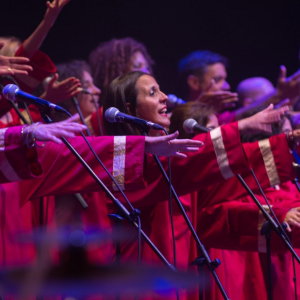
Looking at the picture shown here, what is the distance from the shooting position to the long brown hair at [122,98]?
247 centimetres

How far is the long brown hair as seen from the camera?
2473mm

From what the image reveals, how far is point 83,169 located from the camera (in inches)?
79.4

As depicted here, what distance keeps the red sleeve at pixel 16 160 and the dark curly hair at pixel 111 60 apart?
2.14 metres

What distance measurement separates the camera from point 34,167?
166cm

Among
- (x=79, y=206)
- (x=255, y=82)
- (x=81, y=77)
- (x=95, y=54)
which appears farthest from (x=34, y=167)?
(x=255, y=82)

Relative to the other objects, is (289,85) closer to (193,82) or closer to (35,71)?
(193,82)

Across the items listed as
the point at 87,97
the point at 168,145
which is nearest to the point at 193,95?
the point at 87,97

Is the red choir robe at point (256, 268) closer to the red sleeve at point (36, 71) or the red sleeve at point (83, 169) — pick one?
the red sleeve at point (83, 169)

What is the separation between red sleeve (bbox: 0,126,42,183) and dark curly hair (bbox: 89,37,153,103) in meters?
2.14

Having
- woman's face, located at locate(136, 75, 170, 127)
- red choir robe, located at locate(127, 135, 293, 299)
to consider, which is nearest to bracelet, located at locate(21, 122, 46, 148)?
red choir robe, located at locate(127, 135, 293, 299)

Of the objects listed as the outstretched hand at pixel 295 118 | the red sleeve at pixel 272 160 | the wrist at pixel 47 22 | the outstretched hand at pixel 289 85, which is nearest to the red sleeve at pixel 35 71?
the wrist at pixel 47 22

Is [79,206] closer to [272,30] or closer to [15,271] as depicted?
[15,271]

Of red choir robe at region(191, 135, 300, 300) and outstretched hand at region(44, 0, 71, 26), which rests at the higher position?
outstretched hand at region(44, 0, 71, 26)

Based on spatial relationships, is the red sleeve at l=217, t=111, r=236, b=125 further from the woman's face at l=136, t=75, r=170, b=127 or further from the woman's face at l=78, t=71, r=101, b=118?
the woman's face at l=136, t=75, r=170, b=127
